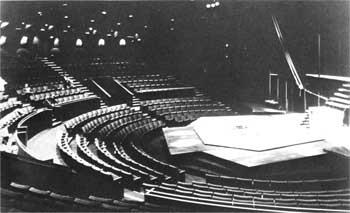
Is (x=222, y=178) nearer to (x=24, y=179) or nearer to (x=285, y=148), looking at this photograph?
(x=285, y=148)

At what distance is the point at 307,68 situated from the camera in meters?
17.5

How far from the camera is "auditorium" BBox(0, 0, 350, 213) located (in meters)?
6.93

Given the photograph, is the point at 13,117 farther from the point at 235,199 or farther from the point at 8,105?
the point at 235,199

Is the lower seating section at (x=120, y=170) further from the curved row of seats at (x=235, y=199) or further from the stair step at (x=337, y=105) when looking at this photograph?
the stair step at (x=337, y=105)

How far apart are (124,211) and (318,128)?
29.7ft

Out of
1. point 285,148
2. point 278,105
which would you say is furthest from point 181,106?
point 285,148

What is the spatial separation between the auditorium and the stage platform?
0.05 meters

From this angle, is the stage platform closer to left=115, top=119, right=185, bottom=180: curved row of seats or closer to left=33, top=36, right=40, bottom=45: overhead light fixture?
left=115, top=119, right=185, bottom=180: curved row of seats

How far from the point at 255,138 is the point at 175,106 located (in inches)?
213

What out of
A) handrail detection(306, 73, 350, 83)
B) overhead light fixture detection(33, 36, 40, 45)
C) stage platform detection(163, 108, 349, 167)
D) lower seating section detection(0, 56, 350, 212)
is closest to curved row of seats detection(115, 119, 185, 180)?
lower seating section detection(0, 56, 350, 212)

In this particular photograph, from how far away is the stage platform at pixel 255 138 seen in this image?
1041 cm

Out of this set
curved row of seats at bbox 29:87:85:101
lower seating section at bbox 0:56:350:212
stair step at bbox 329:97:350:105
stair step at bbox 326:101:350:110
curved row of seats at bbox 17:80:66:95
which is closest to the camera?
lower seating section at bbox 0:56:350:212

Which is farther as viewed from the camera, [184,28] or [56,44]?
[56,44]

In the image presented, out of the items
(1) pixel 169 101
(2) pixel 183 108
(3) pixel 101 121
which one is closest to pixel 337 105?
(2) pixel 183 108
